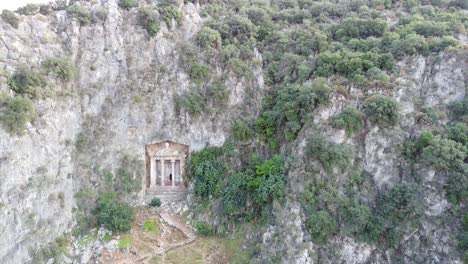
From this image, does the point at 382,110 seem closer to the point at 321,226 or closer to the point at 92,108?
the point at 321,226

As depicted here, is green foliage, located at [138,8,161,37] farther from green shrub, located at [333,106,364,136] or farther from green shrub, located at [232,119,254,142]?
green shrub, located at [333,106,364,136]

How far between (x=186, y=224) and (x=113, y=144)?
32.2 ft

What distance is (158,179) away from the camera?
34750 mm

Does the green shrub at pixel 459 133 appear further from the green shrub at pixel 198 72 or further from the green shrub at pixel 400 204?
the green shrub at pixel 198 72

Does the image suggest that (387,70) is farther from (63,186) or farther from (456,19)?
(63,186)

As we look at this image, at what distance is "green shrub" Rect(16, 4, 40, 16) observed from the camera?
116 feet

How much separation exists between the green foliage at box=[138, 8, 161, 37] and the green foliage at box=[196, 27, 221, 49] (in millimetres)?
4234

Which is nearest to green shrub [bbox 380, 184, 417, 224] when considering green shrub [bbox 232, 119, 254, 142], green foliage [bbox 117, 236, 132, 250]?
green shrub [bbox 232, 119, 254, 142]

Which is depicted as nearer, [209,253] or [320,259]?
[320,259]

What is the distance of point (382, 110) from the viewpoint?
26.8m

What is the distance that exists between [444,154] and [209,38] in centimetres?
2297

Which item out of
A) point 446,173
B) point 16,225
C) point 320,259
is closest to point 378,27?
point 446,173

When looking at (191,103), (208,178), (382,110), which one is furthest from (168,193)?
(382,110)

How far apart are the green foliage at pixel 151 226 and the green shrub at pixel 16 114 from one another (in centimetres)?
1206
